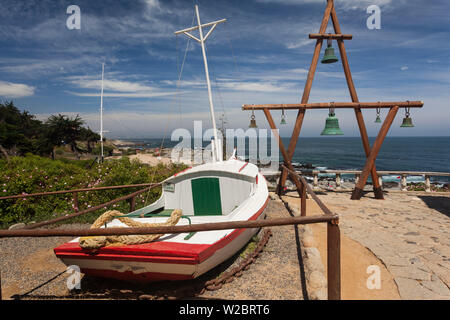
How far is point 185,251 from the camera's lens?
10.5ft

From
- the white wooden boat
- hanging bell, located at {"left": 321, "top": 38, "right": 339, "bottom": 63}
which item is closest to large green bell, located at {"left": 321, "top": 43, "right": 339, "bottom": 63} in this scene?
hanging bell, located at {"left": 321, "top": 38, "right": 339, "bottom": 63}

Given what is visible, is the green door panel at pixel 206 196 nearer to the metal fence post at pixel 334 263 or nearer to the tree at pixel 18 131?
the metal fence post at pixel 334 263

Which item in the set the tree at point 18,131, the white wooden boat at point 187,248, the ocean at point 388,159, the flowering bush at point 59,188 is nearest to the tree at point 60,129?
the tree at point 18,131

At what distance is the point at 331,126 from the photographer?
25.4 feet

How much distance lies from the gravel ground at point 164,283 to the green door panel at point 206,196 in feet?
3.93

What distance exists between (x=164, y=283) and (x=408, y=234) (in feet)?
18.0

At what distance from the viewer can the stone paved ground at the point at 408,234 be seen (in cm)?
374

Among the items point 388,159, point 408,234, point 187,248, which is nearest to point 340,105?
point 408,234

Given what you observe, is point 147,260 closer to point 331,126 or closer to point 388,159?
point 331,126

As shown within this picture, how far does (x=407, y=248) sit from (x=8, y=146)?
31941 millimetres

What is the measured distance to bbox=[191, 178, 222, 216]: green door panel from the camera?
5.55m

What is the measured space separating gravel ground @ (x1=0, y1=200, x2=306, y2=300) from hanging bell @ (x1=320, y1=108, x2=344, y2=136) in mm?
4009
